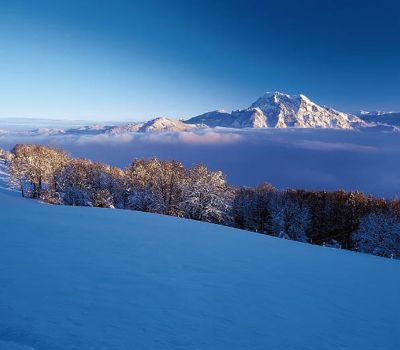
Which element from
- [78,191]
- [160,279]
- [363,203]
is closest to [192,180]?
[78,191]

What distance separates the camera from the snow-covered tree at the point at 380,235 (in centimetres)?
5091

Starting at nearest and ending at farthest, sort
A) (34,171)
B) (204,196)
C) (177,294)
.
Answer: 1. (177,294)
2. (204,196)
3. (34,171)

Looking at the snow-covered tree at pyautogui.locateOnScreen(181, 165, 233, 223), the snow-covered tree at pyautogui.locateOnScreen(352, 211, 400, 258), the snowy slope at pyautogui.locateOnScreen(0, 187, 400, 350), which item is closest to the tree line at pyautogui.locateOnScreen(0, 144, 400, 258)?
→ the snow-covered tree at pyautogui.locateOnScreen(181, 165, 233, 223)

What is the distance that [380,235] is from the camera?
52.1 metres

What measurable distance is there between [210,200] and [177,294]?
41285 millimetres

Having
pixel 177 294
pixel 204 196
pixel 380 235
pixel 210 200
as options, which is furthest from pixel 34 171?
pixel 380 235

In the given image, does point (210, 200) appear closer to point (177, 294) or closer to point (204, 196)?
point (204, 196)

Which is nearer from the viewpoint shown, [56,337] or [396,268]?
[56,337]

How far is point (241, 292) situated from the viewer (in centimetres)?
924

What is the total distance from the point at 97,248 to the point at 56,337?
21.1 ft

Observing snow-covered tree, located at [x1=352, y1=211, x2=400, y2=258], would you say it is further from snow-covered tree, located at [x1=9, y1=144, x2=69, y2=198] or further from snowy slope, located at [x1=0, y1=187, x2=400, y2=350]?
snow-covered tree, located at [x1=9, y1=144, x2=69, y2=198]

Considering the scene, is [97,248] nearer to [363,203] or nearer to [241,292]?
[241,292]

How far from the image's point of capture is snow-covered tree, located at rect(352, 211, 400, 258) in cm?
5091

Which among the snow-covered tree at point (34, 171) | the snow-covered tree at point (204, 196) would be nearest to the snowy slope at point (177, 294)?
the snow-covered tree at point (204, 196)
